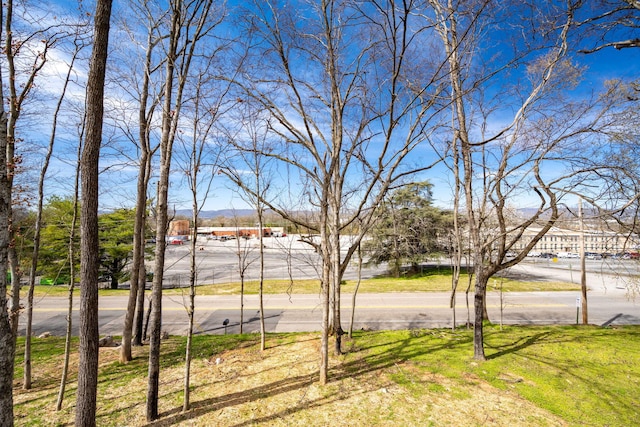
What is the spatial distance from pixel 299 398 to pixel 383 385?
4.82 ft

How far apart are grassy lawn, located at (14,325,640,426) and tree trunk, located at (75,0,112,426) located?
1.18 metres

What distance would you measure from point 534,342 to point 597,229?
15.0 ft

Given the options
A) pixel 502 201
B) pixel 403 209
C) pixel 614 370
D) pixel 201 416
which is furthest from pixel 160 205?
pixel 403 209

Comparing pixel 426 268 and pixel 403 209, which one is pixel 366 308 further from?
pixel 426 268

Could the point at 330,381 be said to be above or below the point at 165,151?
below

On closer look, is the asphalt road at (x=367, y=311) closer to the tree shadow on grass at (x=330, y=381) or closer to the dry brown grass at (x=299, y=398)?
the tree shadow on grass at (x=330, y=381)

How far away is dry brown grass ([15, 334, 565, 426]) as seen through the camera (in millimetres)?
4184

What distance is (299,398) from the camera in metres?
4.80

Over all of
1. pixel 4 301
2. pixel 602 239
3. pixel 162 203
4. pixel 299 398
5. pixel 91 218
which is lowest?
pixel 299 398

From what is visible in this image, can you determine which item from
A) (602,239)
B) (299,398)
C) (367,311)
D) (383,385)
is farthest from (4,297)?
(367,311)

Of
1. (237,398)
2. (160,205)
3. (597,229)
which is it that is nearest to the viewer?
(597,229)

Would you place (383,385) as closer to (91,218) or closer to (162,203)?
(162,203)

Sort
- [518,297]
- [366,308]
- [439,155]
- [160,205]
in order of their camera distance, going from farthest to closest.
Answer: [518,297] → [366,308] → [439,155] → [160,205]

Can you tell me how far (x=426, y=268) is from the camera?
2516 centimetres
